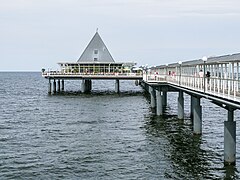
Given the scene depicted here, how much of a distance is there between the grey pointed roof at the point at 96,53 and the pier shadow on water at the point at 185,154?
192ft

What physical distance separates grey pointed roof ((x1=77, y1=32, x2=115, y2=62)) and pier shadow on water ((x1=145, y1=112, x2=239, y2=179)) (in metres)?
58.4

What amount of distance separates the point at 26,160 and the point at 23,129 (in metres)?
12.3

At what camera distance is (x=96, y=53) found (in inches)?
3994

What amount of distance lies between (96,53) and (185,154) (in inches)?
2951

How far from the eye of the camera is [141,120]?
44.5 metres

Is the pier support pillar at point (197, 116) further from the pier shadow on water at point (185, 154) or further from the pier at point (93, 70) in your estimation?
the pier at point (93, 70)

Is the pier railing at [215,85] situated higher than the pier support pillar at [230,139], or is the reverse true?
the pier railing at [215,85]

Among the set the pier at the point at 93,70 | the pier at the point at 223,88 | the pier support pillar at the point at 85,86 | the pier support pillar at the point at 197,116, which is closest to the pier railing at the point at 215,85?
the pier at the point at 223,88

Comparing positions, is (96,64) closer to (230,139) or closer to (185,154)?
(185,154)

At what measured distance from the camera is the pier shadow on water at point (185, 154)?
23405 mm

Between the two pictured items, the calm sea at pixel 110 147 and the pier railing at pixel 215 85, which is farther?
the calm sea at pixel 110 147

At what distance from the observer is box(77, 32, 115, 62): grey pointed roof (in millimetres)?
99750

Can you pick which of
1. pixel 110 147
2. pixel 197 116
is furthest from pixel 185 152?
pixel 197 116

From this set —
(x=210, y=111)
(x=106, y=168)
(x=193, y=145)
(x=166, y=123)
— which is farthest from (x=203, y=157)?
(x=210, y=111)
